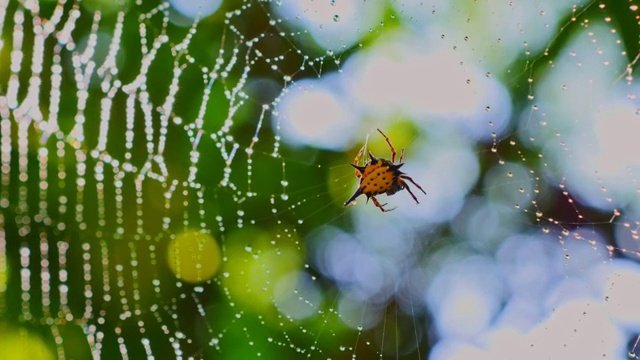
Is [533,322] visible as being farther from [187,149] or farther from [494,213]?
[187,149]

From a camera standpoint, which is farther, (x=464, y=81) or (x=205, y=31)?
(x=205, y=31)

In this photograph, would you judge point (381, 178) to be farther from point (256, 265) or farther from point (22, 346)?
point (22, 346)

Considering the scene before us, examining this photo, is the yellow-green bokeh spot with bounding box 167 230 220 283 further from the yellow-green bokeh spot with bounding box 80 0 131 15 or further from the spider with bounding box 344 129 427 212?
the spider with bounding box 344 129 427 212

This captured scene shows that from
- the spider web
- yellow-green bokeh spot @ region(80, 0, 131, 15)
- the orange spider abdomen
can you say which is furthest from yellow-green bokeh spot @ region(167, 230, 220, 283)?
the orange spider abdomen

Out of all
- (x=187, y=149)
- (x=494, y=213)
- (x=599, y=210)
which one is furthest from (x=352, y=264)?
(x=599, y=210)

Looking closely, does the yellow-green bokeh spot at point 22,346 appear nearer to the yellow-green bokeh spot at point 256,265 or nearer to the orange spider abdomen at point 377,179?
the yellow-green bokeh spot at point 256,265

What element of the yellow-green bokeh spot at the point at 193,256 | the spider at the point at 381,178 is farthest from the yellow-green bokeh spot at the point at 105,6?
the spider at the point at 381,178
